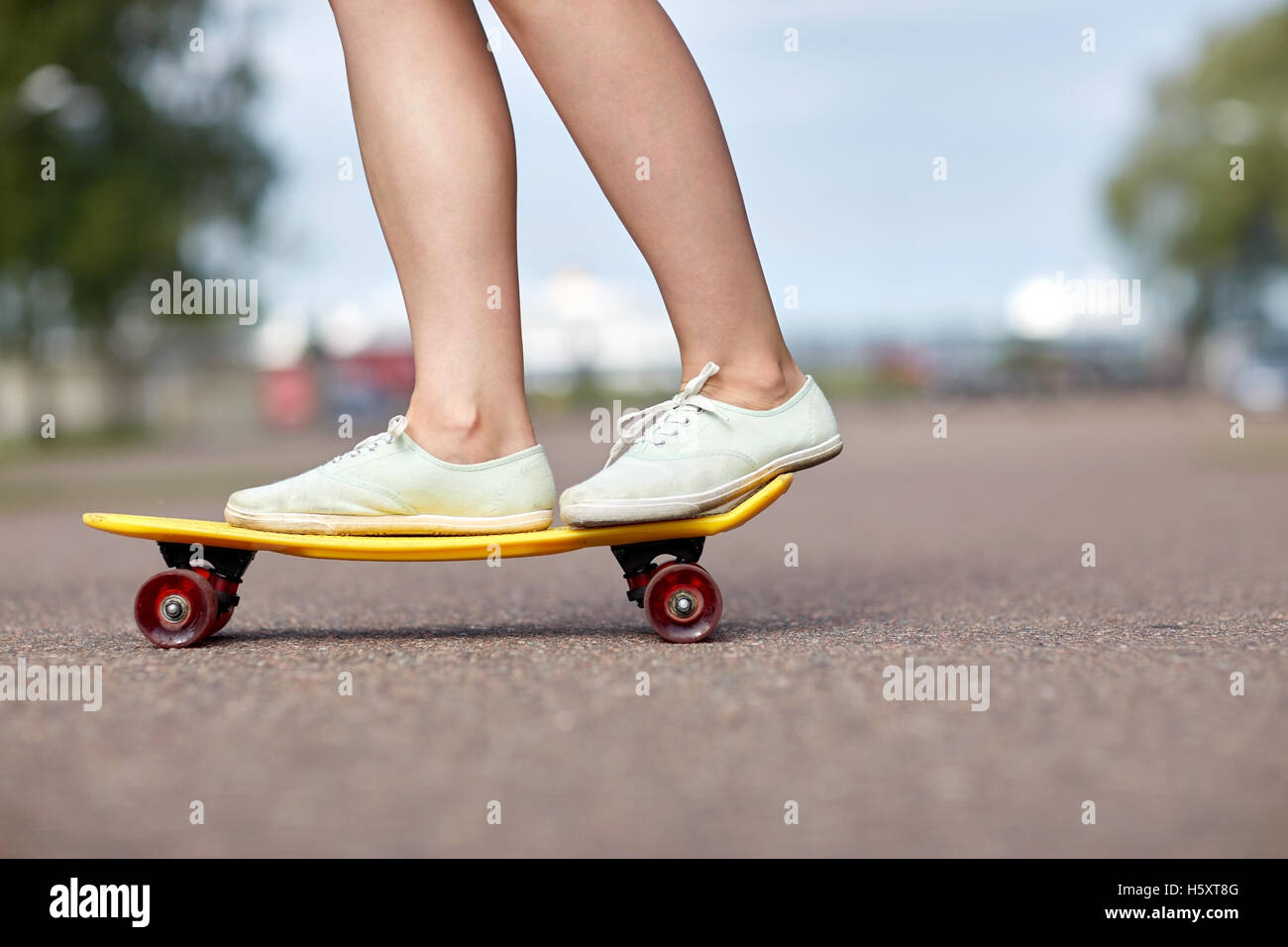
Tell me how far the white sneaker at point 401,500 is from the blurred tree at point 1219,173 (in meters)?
42.1

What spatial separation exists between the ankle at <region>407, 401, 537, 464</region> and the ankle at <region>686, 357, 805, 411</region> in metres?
0.31

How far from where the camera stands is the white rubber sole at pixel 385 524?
2.54m

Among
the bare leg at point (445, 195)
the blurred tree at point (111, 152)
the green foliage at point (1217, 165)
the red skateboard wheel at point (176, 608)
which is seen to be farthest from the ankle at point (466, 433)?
the green foliage at point (1217, 165)

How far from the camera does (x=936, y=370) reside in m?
45.3

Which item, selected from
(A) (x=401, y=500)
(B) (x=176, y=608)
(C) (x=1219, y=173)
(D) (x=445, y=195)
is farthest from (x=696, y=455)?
(C) (x=1219, y=173)

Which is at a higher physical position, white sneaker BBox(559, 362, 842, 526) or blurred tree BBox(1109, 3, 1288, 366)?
blurred tree BBox(1109, 3, 1288, 366)

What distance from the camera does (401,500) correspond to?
8.37 ft

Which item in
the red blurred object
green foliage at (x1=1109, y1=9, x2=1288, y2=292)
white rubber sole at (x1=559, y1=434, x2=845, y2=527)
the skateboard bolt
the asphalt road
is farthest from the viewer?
green foliage at (x1=1109, y1=9, x2=1288, y2=292)

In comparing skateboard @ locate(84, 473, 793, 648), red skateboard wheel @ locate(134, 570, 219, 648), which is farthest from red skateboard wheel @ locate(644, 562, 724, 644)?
red skateboard wheel @ locate(134, 570, 219, 648)

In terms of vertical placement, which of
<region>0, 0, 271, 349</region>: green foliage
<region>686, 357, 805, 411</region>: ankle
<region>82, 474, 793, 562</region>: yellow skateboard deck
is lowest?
<region>82, 474, 793, 562</region>: yellow skateboard deck

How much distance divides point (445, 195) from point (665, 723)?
110 centimetres

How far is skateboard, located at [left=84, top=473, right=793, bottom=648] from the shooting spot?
2490 mm

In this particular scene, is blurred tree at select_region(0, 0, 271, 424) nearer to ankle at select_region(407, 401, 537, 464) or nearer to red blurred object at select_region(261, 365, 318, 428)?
red blurred object at select_region(261, 365, 318, 428)
